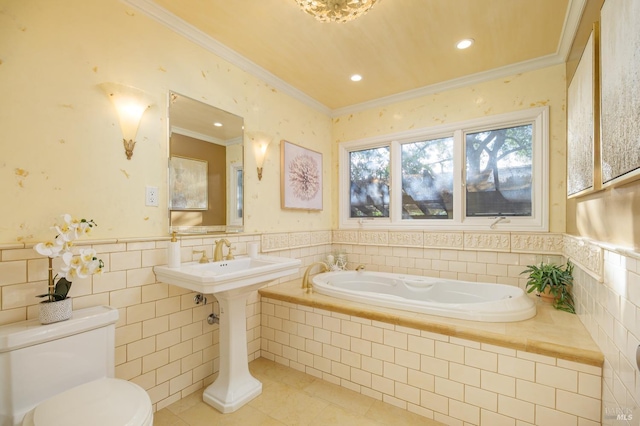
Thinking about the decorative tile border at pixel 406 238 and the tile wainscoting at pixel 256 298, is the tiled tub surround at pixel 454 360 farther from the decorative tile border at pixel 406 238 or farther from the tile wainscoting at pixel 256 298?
the decorative tile border at pixel 406 238

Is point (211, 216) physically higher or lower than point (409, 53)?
lower

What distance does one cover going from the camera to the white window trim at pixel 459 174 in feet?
8.14

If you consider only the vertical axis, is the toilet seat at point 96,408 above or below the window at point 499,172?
below

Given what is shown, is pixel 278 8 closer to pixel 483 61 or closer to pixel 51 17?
pixel 51 17

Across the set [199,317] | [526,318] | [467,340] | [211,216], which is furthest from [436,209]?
[199,317]

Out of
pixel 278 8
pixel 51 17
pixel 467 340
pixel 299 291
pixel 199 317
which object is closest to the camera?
pixel 51 17

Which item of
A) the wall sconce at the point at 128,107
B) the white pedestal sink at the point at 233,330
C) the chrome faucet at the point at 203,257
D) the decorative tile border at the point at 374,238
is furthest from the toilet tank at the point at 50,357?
the decorative tile border at the point at 374,238

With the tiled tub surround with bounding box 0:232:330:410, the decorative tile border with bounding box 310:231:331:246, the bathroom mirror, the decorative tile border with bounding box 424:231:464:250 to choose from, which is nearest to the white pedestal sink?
the tiled tub surround with bounding box 0:232:330:410

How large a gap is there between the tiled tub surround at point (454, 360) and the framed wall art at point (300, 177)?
1034 mm

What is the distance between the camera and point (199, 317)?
214 cm

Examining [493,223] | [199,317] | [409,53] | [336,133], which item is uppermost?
[409,53]

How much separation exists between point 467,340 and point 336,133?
2.66m

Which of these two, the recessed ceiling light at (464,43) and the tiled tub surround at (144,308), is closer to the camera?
the tiled tub surround at (144,308)

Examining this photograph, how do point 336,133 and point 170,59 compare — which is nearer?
point 170,59
